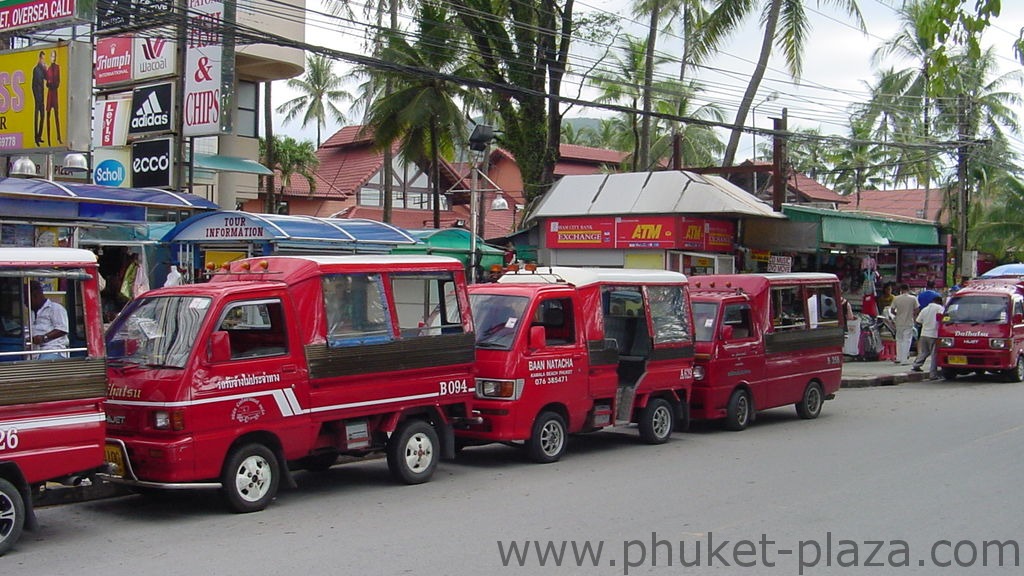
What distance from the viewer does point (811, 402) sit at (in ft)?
51.9

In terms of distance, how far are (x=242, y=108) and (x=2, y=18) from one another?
38.6 feet

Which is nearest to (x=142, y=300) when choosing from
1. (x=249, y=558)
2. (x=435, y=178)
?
(x=249, y=558)

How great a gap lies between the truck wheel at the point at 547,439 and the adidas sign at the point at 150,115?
848cm

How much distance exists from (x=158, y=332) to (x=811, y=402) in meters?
10.7

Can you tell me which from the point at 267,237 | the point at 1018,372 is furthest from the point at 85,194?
the point at 1018,372

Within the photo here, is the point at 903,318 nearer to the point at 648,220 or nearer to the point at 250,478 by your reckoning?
the point at 648,220

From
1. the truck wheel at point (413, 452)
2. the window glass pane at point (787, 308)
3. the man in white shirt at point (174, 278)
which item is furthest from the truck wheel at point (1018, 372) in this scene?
the man in white shirt at point (174, 278)

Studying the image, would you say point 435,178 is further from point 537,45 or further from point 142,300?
point 142,300

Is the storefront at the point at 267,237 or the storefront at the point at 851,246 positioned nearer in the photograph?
the storefront at the point at 267,237

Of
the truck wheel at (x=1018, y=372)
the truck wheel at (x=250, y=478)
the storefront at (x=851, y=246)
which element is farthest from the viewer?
the storefront at (x=851, y=246)

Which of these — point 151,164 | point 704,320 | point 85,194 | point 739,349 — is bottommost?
point 739,349

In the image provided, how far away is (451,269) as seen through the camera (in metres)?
10.5

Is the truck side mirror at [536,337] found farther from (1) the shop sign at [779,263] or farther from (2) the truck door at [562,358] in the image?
(1) the shop sign at [779,263]

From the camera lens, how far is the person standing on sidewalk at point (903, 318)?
2295 centimetres
